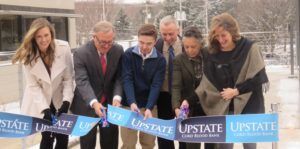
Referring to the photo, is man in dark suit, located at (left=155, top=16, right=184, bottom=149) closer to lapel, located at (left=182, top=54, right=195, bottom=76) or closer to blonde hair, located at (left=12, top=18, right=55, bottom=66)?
lapel, located at (left=182, top=54, right=195, bottom=76)

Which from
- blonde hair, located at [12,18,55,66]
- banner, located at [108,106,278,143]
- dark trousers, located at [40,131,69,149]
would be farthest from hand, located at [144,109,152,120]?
blonde hair, located at [12,18,55,66]

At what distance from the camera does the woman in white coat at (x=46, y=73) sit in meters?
4.63

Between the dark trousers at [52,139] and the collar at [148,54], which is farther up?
the collar at [148,54]

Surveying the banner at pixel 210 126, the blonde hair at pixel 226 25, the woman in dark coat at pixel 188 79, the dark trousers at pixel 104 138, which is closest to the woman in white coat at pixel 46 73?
the dark trousers at pixel 104 138

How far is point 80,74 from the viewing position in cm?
464

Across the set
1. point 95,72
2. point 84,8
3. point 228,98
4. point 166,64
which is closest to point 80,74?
point 95,72

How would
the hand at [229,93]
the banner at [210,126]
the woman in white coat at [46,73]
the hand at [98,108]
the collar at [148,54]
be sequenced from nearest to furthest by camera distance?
the banner at [210,126] → the hand at [229,93] → the hand at [98,108] → the woman in white coat at [46,73] → the collar at [148,54]

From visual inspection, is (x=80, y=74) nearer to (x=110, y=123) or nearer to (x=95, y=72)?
(x=95, y=72)

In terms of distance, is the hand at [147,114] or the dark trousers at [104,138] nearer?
the hand at [147,114]

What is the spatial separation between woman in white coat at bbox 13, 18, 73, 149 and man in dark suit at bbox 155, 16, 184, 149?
97 centimetres

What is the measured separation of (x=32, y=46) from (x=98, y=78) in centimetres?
73

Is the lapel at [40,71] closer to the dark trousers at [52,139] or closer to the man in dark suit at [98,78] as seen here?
the man in dark suit at [98,78]

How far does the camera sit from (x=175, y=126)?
4484 millimetres

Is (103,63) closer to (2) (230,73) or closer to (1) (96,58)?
(1) (96,58)
